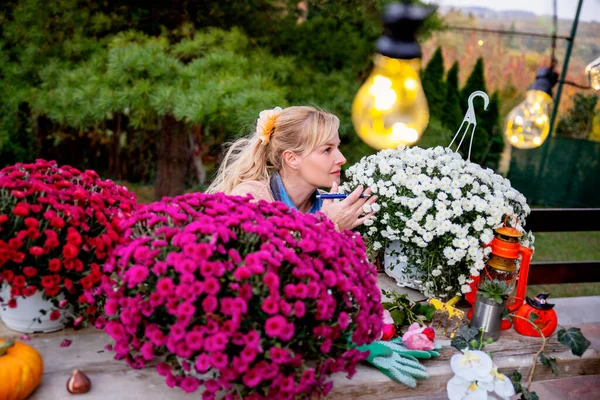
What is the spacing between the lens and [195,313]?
0.86m

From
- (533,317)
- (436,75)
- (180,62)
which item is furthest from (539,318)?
(436,75)

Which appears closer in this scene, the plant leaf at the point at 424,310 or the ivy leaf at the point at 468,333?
the ivy leaf at the point at 468,333

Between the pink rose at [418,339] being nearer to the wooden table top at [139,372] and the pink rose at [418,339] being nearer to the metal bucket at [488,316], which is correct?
the wooden table top at [139,372]

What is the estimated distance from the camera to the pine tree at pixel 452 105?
7.48 meters

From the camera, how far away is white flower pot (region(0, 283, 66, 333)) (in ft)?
3.50

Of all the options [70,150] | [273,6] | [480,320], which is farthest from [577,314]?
[70,150]

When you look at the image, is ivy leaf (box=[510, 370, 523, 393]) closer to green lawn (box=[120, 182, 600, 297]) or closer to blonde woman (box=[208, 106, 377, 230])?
blonde woman (box=[208, 106, 377, 230])

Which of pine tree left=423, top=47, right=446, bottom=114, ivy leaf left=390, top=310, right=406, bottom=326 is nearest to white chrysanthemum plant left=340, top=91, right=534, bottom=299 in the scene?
ivy leaf left=390, top=310, right=406, bottom=326

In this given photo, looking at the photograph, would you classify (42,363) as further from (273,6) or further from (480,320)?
(273,6)

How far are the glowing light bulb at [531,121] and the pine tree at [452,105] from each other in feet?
13.1

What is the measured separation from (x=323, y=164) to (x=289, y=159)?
13 centimetres

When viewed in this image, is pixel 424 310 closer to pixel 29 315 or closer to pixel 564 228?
pixel 29 315

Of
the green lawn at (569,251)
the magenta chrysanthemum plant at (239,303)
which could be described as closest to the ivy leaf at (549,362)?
the magenta chrysanthemum plant at (239,303)

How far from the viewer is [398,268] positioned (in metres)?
1.54
